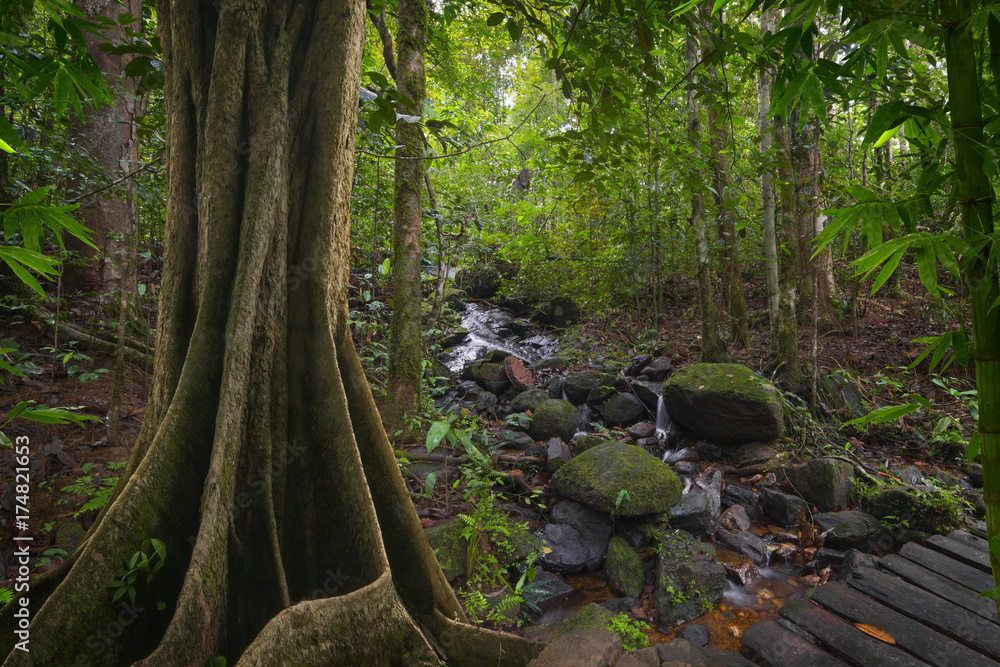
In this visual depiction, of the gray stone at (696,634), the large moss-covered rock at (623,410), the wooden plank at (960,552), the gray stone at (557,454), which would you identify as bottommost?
the gray stone at (696,634)

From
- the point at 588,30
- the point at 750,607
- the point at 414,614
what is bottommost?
the point at 750,607

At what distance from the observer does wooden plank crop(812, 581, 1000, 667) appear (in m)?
2.73

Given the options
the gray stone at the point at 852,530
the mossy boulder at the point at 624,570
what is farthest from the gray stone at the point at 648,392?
the mossy boulder at the point at 624,570

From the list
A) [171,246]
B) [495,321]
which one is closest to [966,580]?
[171,246]

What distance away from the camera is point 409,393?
531cm

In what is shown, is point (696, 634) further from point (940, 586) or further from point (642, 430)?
point (642, 430)

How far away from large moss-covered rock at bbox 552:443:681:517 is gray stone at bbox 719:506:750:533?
0.74m

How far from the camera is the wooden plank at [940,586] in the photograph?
10.2ft

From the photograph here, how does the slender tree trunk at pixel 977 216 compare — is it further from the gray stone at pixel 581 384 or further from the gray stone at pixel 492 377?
the gray stone at pixel 492 377

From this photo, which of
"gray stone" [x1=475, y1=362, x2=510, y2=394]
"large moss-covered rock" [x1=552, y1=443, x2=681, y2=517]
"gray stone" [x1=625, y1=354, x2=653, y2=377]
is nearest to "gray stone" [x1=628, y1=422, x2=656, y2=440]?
"gray stone" [x1=625, y1=354, x2=653, y2=377]

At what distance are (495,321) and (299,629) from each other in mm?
11528

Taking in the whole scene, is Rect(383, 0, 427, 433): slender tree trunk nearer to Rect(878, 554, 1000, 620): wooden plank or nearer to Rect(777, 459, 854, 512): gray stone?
Rect(777, 459, 854, 512): gray stone

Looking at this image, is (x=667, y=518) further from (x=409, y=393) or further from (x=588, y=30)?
(x=588, y=30)

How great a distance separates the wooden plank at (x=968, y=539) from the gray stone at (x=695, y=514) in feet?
6.08
